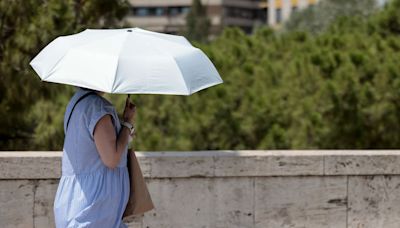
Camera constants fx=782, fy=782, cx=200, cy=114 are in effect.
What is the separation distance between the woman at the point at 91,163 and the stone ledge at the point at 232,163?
6.55 feet

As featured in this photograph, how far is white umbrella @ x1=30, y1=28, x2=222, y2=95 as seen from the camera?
11.1ft

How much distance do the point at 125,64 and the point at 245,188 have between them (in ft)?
8.81

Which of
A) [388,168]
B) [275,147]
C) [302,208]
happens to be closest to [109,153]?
[302,208]

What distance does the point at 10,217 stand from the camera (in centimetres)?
552

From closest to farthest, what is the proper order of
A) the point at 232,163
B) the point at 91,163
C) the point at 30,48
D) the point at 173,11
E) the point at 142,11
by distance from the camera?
the point at 91,163 → the point at 232,163 → the point at 30,48 → the point at 142,11 → the point at 173,11

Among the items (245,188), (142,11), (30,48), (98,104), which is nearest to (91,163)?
(98,104)

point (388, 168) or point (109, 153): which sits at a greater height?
point (109, 153)

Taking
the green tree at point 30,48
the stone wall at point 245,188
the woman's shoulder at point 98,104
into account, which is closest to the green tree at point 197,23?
the green tree at point 30,48

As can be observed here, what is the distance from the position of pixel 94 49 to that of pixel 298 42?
15419mm

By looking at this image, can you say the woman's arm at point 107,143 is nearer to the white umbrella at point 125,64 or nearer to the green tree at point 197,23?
the white umbrella at point 125,64

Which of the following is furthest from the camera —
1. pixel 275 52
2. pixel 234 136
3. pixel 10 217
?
pixel 275 52

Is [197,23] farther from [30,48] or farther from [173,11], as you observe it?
[30,48]

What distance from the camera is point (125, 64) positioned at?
11.3 ft

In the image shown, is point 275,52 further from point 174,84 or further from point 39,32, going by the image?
point 174,84
